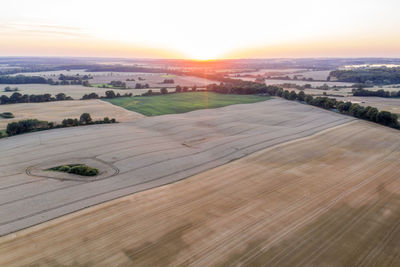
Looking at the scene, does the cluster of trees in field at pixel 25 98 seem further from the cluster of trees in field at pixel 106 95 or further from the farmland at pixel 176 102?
the farmland at pixel 176 102

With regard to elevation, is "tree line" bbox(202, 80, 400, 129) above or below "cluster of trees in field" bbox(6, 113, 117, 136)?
above

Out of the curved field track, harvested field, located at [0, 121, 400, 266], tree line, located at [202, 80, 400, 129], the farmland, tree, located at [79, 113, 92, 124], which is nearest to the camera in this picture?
harvested field, located at [0, 121, 400, 266]

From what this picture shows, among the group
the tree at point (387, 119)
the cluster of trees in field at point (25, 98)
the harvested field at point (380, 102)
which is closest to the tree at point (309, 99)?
the harvested field at point (380, 102)

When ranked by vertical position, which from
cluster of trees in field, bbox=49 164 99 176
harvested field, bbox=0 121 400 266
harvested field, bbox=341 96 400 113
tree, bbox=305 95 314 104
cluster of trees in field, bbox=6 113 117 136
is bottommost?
harvested field, bbox=0 121 400 266

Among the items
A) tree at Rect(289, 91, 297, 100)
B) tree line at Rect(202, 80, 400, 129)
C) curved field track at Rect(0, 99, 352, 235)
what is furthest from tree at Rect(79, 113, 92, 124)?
tree at Rect(289, 91, 297, 100)

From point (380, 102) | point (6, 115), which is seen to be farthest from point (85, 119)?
point (380, 102)

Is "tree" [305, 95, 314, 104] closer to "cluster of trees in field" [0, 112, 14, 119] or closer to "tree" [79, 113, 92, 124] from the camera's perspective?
"tree" [79, 113, 92, 124]

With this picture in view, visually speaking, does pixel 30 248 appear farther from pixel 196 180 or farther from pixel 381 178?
pixel 381 178

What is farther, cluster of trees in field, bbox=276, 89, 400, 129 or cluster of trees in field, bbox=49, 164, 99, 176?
cluster of trees in field, bbox=276, 89, 400, 129

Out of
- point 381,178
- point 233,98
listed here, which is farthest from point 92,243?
point 233,98
